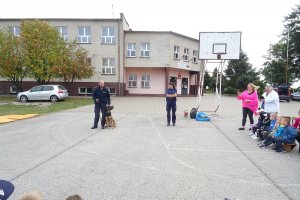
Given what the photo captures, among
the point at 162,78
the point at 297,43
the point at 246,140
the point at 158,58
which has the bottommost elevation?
the point at 246,140

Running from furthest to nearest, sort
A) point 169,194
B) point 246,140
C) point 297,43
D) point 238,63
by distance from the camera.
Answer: point 238,63
point 297,43
point 246,140
point 169,194

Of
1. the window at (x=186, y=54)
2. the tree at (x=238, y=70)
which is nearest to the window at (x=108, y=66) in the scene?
the window at (x=186, y=54)

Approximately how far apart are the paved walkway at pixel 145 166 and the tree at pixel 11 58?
1808cm

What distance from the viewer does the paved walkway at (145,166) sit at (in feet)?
15.4

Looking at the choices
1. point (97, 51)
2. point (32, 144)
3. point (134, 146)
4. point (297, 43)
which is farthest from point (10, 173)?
point (297, 43)

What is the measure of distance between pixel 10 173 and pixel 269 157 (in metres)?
5.85

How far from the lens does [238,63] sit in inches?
1992

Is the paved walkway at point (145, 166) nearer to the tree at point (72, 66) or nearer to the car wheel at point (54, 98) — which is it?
the car wheel at point (54, 98)

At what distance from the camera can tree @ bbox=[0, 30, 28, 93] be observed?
26047mm

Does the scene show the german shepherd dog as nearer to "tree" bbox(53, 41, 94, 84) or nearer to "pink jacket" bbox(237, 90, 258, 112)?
"pink jacket" bbox(237, 90, 258, 112)

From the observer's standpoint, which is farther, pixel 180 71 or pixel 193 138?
pixel 180 71

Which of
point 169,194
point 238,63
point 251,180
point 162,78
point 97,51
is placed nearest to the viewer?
point 169,194

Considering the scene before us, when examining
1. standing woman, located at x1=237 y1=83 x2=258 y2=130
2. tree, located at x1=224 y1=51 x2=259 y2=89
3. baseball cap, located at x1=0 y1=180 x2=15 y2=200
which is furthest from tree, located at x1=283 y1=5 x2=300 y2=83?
baseball cap, located at x1=0 y1=180 x2=15 y2=200

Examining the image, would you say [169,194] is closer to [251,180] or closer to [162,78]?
[251,180]
